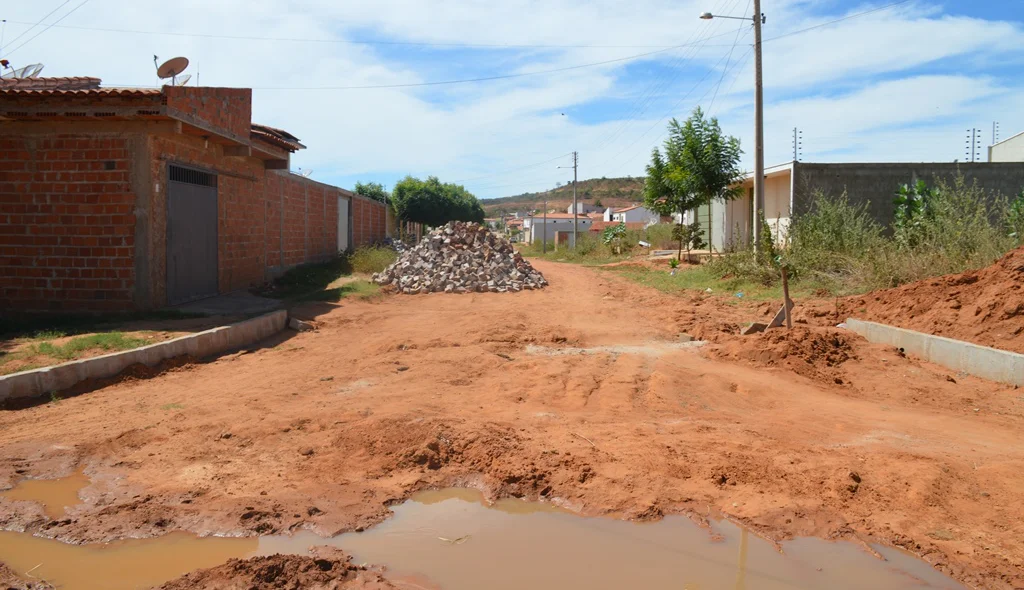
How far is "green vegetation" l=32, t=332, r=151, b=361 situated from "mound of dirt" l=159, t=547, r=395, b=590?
541 cm

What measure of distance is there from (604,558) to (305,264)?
17541mm

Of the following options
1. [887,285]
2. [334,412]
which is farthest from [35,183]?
[887,285]

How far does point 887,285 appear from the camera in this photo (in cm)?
1254

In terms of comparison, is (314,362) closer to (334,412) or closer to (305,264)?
(334,412)

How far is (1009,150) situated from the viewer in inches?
1156

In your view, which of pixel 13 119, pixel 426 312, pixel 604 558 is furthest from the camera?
pixel 426 312

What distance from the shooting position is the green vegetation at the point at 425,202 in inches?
1705

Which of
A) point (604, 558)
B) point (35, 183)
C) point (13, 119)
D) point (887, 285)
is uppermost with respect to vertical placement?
point (13, 119)

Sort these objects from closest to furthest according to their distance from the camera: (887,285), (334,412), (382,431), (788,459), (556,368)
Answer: (788,459) < (382,431) < (334,412) < (556,368) < (887,285)

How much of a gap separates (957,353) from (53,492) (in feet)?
29.0

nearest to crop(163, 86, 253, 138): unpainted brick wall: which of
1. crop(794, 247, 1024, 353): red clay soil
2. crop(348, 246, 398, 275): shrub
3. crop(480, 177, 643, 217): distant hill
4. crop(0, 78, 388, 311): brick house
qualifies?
crop(0, 78, 388, 311): brick house

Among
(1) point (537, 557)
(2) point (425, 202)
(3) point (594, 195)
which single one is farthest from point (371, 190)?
(3) point (594, 195)

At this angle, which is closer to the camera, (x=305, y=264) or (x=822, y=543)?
(x=822, y=543)

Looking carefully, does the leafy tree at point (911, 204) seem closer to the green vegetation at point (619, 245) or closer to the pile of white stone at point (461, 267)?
the pile of white stone at point (461, 267)
